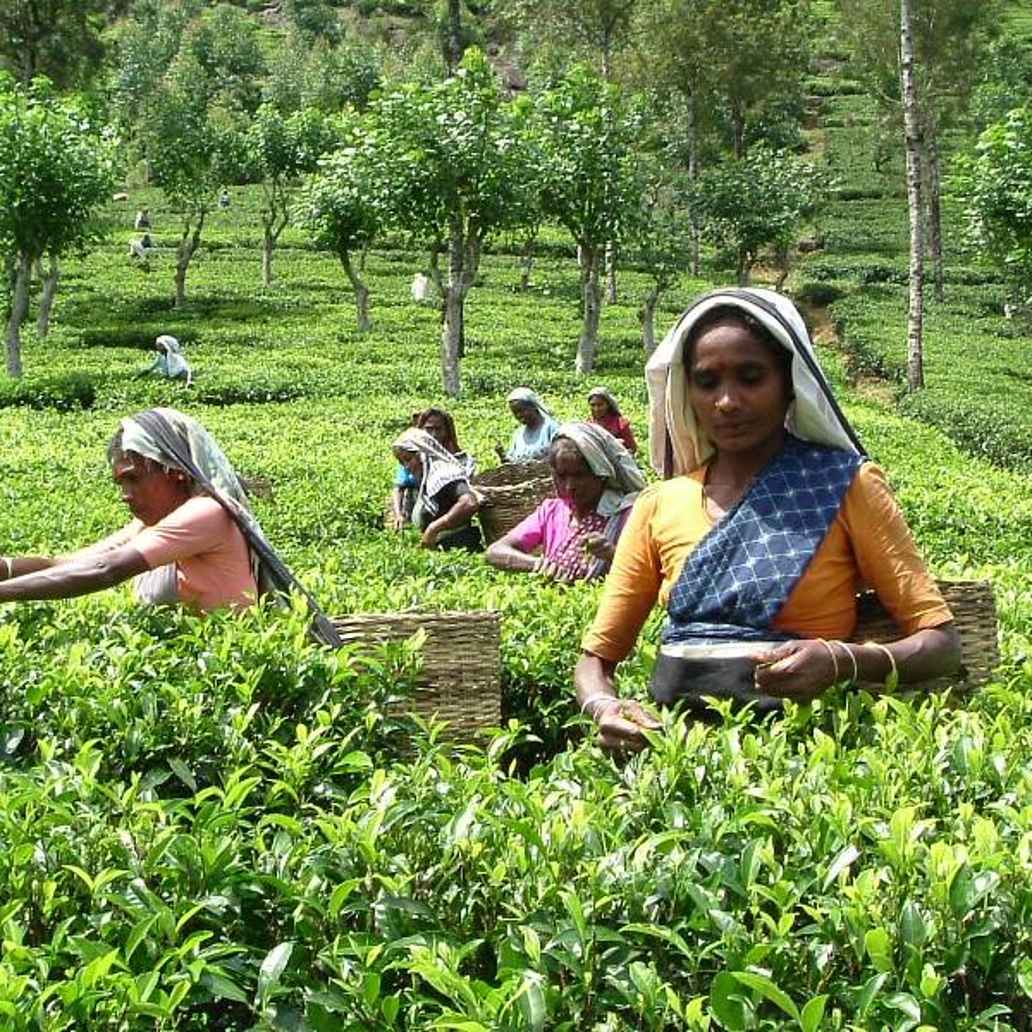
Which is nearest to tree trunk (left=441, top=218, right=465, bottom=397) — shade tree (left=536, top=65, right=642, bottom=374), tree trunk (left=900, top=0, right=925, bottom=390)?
shade tree (left=536, top=65, right=642, bottom=374)

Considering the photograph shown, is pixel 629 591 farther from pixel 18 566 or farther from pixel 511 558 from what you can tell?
pixel 511 558

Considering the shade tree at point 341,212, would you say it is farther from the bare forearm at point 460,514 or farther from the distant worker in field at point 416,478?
the bare forearm at point 460,514

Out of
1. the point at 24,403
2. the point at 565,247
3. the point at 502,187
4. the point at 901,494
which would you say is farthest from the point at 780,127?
the point at 901,494

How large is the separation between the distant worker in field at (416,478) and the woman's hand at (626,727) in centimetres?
616

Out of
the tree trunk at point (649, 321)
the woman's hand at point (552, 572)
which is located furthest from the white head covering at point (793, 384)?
the tree trunk at point (649, 321)

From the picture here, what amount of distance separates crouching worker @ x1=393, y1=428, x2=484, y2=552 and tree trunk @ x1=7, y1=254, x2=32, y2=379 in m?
13.7

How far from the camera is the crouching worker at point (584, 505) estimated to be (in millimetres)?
5770

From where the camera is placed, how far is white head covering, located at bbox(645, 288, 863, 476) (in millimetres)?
2674

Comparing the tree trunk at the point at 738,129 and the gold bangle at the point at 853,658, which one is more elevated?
the tree trunk at the point at 738,129

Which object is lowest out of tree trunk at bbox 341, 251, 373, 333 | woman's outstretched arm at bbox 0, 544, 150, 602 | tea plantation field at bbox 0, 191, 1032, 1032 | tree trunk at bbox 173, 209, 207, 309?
→ tea plantation field at bbox 0, 191, 1032, 1032

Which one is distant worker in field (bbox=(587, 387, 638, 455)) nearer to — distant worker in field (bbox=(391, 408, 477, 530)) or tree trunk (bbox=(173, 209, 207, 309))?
distant worker in field (bbox=(391, 408, 477, 530))

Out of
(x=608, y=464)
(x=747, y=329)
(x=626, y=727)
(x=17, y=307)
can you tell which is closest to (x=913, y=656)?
(x=626, y=727)

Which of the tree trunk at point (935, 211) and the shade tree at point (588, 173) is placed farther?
the tree trunk at point (935, 211)

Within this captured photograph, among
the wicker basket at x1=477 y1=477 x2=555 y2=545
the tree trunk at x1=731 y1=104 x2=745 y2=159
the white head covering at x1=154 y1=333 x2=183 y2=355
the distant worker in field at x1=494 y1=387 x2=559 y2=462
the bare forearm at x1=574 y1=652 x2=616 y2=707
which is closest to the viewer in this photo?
the bare forearm at x1=574 y1=652 x2=616 y2=707
